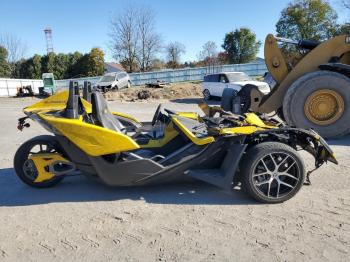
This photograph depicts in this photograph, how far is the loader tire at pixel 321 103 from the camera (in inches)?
273

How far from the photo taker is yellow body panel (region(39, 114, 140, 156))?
152 inches

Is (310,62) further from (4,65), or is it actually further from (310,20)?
(4,65)

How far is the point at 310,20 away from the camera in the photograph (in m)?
30.9

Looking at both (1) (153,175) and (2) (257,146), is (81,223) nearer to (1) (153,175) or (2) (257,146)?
(1) (153,175)

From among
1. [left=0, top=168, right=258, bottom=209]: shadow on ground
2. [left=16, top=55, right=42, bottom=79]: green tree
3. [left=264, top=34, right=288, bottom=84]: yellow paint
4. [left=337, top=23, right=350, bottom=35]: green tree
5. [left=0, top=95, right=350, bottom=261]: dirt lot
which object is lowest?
[left=0, top=95, right=350, bottom=261]: dirt lot

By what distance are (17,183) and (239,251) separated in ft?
10.9

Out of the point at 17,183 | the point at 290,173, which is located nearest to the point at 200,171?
the point at 290,173

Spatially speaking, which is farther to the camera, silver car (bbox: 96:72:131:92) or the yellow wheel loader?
silver car (bbox: 96:72:131:92)

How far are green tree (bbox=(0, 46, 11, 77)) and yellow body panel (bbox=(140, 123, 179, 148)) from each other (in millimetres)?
48271

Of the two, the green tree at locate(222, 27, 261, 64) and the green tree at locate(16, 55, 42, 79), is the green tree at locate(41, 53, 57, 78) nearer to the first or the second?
the green tree at locate(16, 55, 42, 79)

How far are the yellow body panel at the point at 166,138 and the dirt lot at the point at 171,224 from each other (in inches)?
22.6

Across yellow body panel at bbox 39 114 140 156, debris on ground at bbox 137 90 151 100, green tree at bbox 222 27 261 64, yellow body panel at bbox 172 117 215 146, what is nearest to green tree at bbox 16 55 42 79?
green tree at bbox 222 27 261 64

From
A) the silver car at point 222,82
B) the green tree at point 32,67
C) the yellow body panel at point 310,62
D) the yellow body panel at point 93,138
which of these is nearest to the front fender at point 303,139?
the yellow body panel at point 93,138

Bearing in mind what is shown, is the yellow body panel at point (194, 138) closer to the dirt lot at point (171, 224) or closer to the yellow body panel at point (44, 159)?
the dirt lot at point (171, 224)
